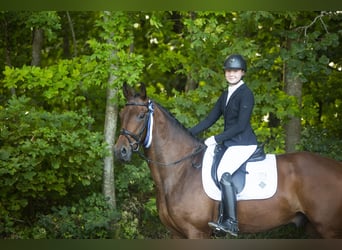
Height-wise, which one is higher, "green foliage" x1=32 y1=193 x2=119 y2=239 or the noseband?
the noseband

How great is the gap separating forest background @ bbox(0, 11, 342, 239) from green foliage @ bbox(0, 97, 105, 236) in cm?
1

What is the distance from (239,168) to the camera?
4.94 metres

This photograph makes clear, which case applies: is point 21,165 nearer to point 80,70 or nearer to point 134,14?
point 80,70

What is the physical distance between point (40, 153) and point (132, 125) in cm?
220

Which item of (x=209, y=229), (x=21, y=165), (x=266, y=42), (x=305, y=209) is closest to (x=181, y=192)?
(x=209, y=229)

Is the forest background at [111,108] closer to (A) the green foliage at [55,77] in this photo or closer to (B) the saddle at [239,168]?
(A) the green foliage at [55,77]

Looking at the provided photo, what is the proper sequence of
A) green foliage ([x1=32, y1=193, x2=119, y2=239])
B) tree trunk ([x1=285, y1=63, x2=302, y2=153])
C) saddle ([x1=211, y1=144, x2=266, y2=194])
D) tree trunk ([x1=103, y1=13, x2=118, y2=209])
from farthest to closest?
1. tree trunk ([x1=285, y1=63, x2=302, y2=153])
2. tree trunk ([x1=103, y1=13, x2=118, y2=209])
3. green foliage ([x1=32, y1=193, x2=119, y2=239])
4. saddle ([x1=211, y1=144, x2=266, y2=194])

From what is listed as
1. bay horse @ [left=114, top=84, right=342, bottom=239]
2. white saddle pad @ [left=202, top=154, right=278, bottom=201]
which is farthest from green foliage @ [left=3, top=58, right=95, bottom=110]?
white saddle pad @ [left=202, top=154, right=278, bottom=201]

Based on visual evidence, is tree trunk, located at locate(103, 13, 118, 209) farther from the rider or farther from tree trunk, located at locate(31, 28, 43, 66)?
the rider

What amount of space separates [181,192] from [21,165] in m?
2.45

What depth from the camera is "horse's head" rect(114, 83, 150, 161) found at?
15.5 ft

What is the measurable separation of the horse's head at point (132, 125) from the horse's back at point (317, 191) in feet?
4.18

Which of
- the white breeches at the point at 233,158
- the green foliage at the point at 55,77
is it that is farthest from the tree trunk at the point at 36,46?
the white breeches at the point at 233,158

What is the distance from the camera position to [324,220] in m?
4.97
